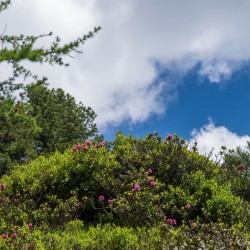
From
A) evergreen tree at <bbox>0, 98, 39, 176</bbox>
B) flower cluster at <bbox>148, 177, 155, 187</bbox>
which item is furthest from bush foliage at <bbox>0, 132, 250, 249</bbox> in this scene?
evergreen tree at <bbox>0, 98, 39, 176</bbox>

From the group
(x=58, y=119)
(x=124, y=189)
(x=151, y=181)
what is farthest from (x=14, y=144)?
(x=151, y=181)

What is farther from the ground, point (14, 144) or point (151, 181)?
point (14, 144)

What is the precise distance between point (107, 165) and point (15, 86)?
7749 mm

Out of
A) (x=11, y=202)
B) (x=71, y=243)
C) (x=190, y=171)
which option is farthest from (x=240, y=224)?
(x=11, y=202)

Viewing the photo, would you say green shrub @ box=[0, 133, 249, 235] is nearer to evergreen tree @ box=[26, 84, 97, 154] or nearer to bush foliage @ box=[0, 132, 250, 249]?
bush foliage @ box=[0, 132, 250, 249]

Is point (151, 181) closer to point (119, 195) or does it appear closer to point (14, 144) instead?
point (119, 195)

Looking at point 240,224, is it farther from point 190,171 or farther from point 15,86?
point 15,86

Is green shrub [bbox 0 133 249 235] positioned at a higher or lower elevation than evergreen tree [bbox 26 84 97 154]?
lower

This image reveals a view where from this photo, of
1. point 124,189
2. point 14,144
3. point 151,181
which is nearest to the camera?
point 151,181

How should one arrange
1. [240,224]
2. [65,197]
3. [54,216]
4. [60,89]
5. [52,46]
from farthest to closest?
[60,89] → [52,46] → [65,197] → [54,216] → [240,224]

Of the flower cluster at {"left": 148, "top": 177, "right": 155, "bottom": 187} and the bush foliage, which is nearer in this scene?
the bush foliage

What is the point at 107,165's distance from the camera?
1219 centimetres

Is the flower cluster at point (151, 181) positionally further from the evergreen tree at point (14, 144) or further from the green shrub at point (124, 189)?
the evergreen tree at point (14, 144)

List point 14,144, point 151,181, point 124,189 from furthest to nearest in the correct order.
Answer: point 14,144 < point 124,189 < point 151,181
